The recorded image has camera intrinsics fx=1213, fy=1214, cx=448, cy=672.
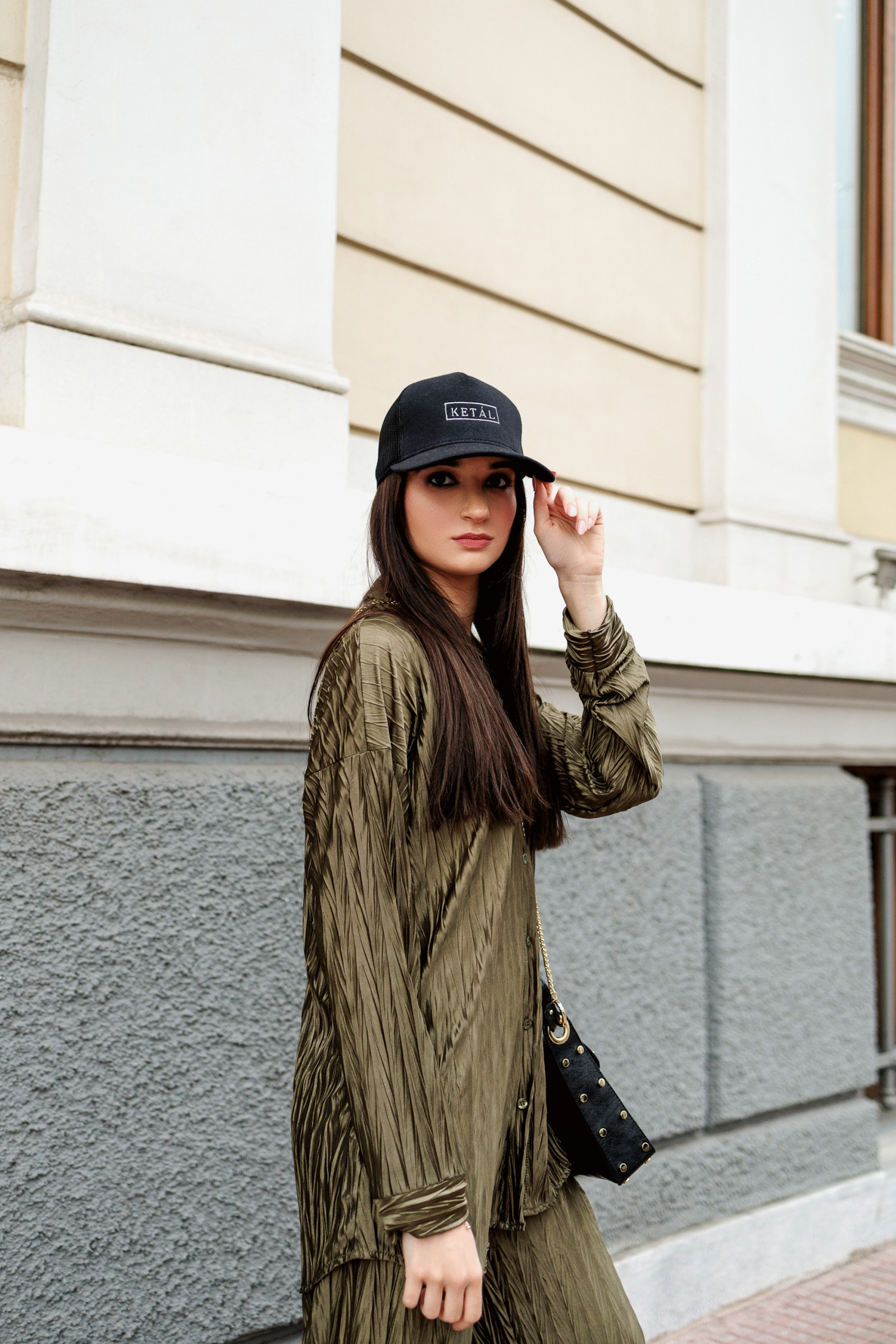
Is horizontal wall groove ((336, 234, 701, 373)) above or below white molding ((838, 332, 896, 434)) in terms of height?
below

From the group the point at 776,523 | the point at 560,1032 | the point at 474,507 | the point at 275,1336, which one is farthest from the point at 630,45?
the point at 275,1336

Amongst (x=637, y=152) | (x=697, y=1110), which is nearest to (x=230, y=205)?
(x=637, y=152)

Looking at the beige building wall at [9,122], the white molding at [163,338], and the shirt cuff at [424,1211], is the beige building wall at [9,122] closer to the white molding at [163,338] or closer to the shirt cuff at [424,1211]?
the white molding at [163,338]

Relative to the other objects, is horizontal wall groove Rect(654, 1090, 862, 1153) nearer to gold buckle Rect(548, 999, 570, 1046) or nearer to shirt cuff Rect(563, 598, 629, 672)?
gold buckle Rect(548, 999, 570, 1046)

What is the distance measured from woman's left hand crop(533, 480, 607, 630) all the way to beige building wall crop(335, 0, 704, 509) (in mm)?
1440

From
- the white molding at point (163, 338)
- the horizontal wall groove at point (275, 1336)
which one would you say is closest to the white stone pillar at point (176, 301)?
the white molding at point (163, 338)

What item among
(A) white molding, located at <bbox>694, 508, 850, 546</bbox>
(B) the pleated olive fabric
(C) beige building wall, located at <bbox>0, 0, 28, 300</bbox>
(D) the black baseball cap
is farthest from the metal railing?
(C) beige building wall, located at <bbox>0, 0, 28, 300</bbox>

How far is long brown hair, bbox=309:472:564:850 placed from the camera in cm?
167

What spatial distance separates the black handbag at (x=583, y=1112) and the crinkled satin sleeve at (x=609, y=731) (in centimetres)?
27

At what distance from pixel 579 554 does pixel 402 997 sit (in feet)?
2.53

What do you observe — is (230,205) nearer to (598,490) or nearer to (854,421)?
(598,490)

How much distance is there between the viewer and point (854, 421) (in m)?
4.98

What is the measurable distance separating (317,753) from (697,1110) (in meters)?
2.48

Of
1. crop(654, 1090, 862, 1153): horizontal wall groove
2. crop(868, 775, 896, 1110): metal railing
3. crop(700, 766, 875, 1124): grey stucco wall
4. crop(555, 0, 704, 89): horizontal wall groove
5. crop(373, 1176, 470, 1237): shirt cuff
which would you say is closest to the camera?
crop(373, 1176, 470, 1237): shirt cuff
